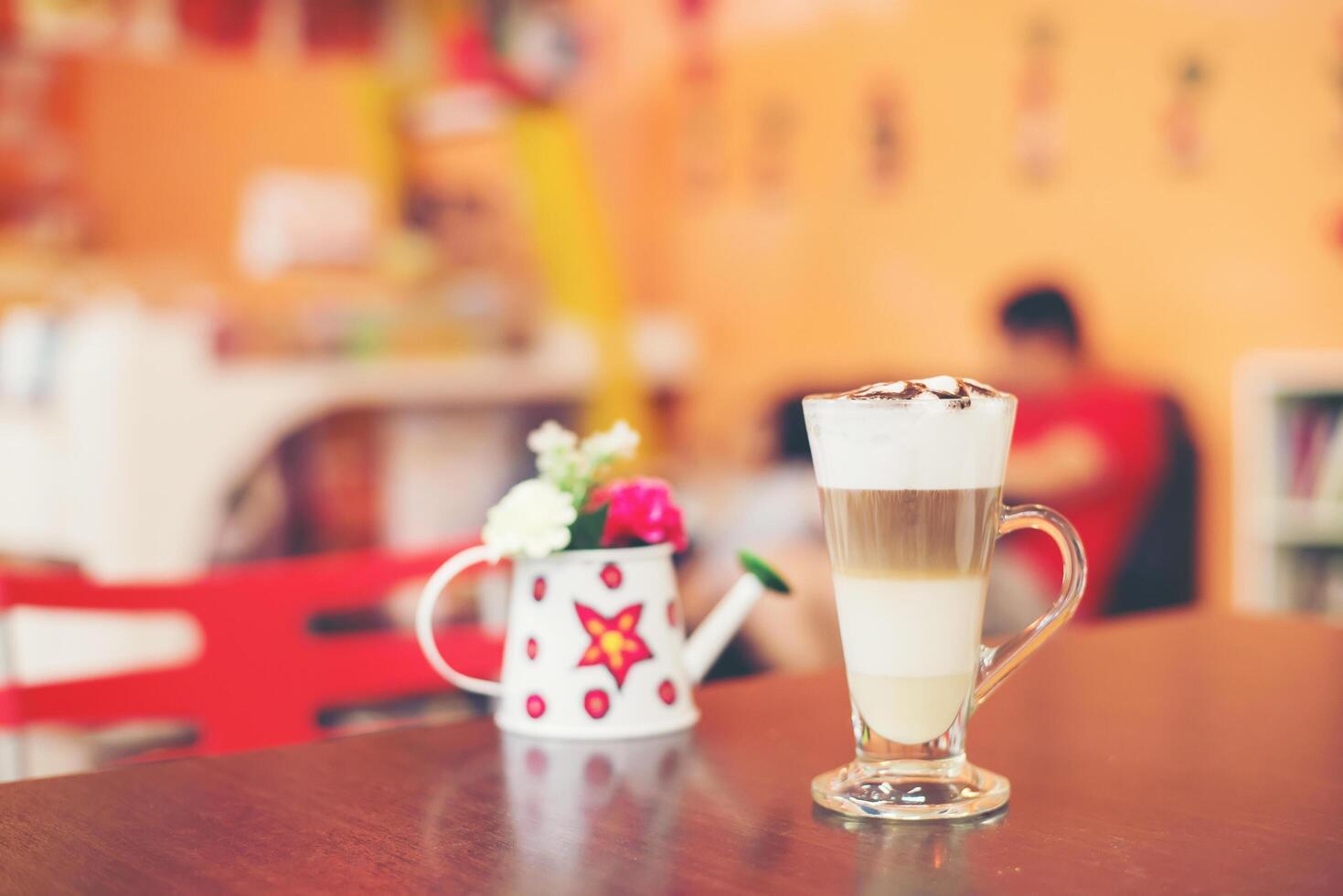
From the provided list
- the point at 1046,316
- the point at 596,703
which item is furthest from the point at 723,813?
the point at 1046,316

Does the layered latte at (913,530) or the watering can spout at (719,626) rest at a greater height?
the layered latte at (913,530)

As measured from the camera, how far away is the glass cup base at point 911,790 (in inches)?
23.1

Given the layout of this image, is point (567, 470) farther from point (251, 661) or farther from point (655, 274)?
point (655, 274)

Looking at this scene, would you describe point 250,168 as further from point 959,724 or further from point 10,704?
point 959,724

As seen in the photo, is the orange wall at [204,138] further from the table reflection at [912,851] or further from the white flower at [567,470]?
the table reflection at [912,851]

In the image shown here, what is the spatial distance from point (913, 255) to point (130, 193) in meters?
2.82

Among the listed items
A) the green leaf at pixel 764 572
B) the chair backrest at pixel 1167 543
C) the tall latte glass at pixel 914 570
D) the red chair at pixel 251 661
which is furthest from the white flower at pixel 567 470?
the chair backrest at pixel 1167 543

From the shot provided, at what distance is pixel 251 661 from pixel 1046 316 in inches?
114

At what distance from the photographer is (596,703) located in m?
0.78

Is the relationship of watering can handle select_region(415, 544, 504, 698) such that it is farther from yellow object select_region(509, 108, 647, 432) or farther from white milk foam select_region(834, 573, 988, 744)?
yellow object select_region(509, 108, 647, 432)

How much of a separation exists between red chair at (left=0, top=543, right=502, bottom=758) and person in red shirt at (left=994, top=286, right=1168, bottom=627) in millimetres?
2149

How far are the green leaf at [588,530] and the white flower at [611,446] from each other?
0.03m

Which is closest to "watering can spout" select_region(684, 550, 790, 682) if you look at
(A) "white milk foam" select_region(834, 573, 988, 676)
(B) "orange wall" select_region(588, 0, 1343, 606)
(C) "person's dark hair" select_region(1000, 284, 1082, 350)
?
(A) "white milk foam" select_region(834, 573, 988, 676)

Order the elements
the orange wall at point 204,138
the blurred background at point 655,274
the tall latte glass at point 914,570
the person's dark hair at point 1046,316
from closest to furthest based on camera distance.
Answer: the tall latte glass at point 914,570, the blurred background at point 655,274, the person's dark hair at point 1046,316, the orange wall at point 204,138
